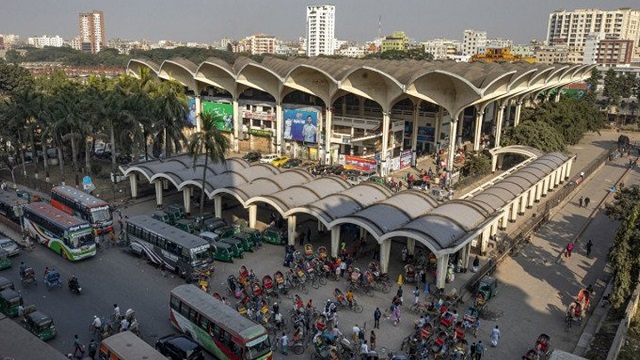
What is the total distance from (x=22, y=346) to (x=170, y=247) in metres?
8.54

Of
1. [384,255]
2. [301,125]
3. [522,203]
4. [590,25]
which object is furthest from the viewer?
[590,25]

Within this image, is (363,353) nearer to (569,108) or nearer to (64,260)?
(64,260)

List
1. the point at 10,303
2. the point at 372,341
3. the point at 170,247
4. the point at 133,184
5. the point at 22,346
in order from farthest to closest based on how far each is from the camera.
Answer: the point at 133,184, the point at 170,247, the point at 10,303, the point at 372,341, the point at 22,346

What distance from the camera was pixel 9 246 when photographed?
23.2 m

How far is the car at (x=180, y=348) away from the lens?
14.8 m

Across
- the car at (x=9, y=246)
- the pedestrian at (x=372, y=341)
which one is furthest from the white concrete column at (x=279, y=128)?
the pedestrian at (x=372, y=341)

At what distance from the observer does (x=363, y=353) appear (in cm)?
1563

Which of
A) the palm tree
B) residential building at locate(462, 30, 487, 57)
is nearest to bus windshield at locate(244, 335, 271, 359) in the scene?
the palm tree

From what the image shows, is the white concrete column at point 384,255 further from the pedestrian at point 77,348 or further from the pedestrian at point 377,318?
the pedestrian at point 77,348

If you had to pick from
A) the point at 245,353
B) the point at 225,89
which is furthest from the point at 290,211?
the point at 225,89

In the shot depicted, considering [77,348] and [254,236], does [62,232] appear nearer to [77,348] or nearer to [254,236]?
[77,348]

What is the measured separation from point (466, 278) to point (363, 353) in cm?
805

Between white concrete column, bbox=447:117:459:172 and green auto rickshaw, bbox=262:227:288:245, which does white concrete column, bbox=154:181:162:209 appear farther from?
white concrete column, bbox=447:117:459:172

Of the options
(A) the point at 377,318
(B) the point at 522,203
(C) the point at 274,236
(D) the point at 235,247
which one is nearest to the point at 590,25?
(B) the point at 522,203
